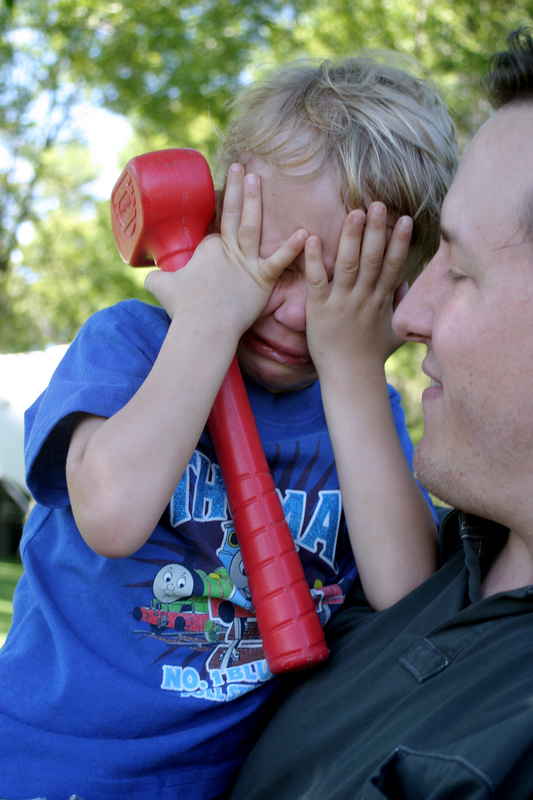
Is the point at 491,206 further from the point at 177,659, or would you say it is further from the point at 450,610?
the point at 177,659

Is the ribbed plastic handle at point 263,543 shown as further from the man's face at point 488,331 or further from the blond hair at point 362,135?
the blond hair at point 362,135

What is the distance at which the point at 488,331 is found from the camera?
4.24 ft

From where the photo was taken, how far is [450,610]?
1.36 metres

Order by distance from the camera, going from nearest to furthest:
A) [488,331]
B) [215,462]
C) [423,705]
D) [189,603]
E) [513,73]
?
[423,705]
[488,331]
[513,73]
[189,603]
[215,462]

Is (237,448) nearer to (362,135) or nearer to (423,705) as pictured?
(423,705)

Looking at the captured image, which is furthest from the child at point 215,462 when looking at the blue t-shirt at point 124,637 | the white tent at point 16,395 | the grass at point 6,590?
the white tent at point 16,395

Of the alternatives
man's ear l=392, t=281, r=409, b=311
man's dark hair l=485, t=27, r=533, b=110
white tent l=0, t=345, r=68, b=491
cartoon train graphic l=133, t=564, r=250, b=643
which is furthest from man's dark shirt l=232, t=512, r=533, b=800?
white tent l=0, t=345, r=68, b=491

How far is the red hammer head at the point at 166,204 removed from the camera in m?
1.60

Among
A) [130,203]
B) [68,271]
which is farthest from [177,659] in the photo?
[68,271]

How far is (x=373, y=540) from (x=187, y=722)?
0.61m

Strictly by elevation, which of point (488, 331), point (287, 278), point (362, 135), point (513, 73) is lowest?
point (287, 278)

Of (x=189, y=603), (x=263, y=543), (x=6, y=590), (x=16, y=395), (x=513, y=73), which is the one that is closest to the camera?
(x=513, y=73)

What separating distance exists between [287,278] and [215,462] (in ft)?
1.63

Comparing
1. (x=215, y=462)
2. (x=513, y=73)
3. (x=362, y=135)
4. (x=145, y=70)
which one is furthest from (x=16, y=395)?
(x=513, y=73)
